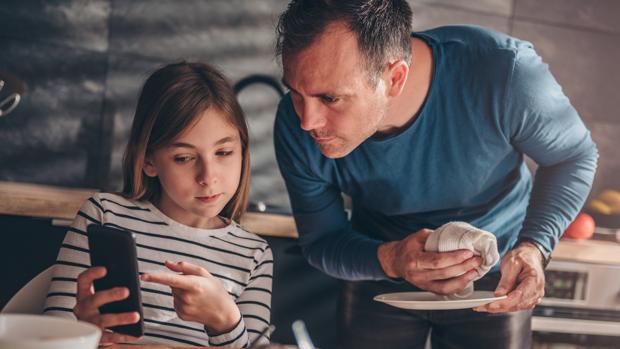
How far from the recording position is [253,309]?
1.32 metres

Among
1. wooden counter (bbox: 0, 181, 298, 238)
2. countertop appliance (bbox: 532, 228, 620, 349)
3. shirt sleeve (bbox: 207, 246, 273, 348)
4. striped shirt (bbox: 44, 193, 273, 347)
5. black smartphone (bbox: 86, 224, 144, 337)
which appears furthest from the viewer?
countertop appliance (bbox: 532, 228, 620, 349)

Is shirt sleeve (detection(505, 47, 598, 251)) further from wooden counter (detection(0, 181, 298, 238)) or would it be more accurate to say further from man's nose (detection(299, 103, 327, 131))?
wooden counter (detection(0, 181, 298, 238))

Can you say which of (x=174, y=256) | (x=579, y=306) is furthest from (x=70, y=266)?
(x=579, y=306)

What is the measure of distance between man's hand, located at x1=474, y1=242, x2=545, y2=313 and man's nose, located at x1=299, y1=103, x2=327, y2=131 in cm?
39

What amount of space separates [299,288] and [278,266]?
79 mm

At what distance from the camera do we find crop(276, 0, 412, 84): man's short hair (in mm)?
1229

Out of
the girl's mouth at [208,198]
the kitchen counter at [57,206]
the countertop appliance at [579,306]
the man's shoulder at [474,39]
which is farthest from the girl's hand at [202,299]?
the countertop appliance at [579,306]

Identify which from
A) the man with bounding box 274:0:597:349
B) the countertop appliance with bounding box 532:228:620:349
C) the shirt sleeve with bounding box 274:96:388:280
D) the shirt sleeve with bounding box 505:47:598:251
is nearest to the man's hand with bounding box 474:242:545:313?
the man with bounding box 274:0:597:349

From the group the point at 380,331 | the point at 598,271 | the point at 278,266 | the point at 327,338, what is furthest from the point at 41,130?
the point at 598,271

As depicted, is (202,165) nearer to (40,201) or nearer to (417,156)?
(417,156)

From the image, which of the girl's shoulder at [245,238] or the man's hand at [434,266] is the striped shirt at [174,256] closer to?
the girl's shoulder at [245,238]

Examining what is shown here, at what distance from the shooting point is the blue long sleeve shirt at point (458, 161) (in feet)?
4.50

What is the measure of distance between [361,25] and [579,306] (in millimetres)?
1214

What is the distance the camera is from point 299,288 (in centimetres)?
188
